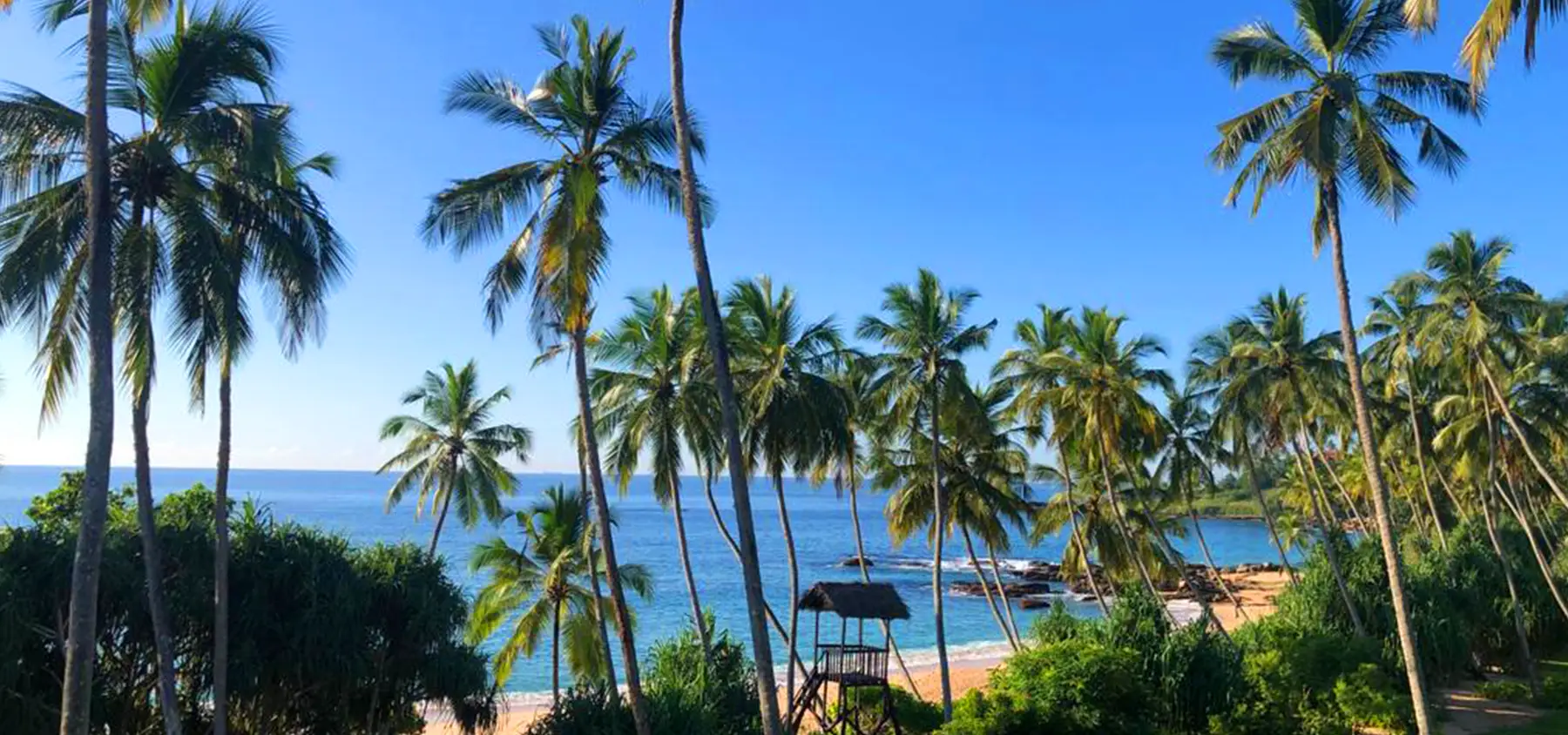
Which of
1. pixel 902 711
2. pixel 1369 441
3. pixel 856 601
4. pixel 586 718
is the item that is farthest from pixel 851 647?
pixel 1369 441

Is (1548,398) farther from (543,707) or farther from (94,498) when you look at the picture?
(94,498)

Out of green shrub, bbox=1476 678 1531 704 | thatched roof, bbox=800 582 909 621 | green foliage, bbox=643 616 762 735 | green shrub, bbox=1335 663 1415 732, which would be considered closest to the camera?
green foliage, bbox=643 616 762 735

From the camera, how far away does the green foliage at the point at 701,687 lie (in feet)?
49.6

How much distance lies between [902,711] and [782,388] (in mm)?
8181

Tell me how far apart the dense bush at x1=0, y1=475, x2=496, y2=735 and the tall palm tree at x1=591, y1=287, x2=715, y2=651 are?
545 centimetres

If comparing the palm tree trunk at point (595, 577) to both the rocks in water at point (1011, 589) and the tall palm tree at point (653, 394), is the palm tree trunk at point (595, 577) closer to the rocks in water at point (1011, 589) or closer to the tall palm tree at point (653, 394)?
the tall palm tree at point (653, 394)

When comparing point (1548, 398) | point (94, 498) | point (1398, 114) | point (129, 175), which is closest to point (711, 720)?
point (94, 498)

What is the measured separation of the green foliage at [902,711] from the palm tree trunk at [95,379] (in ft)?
49.2

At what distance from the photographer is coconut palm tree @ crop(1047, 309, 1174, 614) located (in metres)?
25.4

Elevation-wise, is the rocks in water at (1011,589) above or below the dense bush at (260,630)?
below

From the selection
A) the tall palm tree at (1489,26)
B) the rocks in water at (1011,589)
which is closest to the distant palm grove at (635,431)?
the tall palm tree at (1489,26)

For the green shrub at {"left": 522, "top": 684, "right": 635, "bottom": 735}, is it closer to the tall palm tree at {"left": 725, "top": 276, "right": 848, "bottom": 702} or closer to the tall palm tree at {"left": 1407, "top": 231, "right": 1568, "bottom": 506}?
the tall palm tree at {"left": 725, "top": 276, "right": 848, "bottom": 702}

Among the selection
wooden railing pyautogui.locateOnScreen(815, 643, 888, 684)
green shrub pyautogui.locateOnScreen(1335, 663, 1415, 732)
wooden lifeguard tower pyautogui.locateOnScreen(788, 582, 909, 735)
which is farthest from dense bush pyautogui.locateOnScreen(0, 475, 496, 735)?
green shrub pyautogui.locateOnScreen(1335, 663, 1415, 732)

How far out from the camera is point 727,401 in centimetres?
1096
